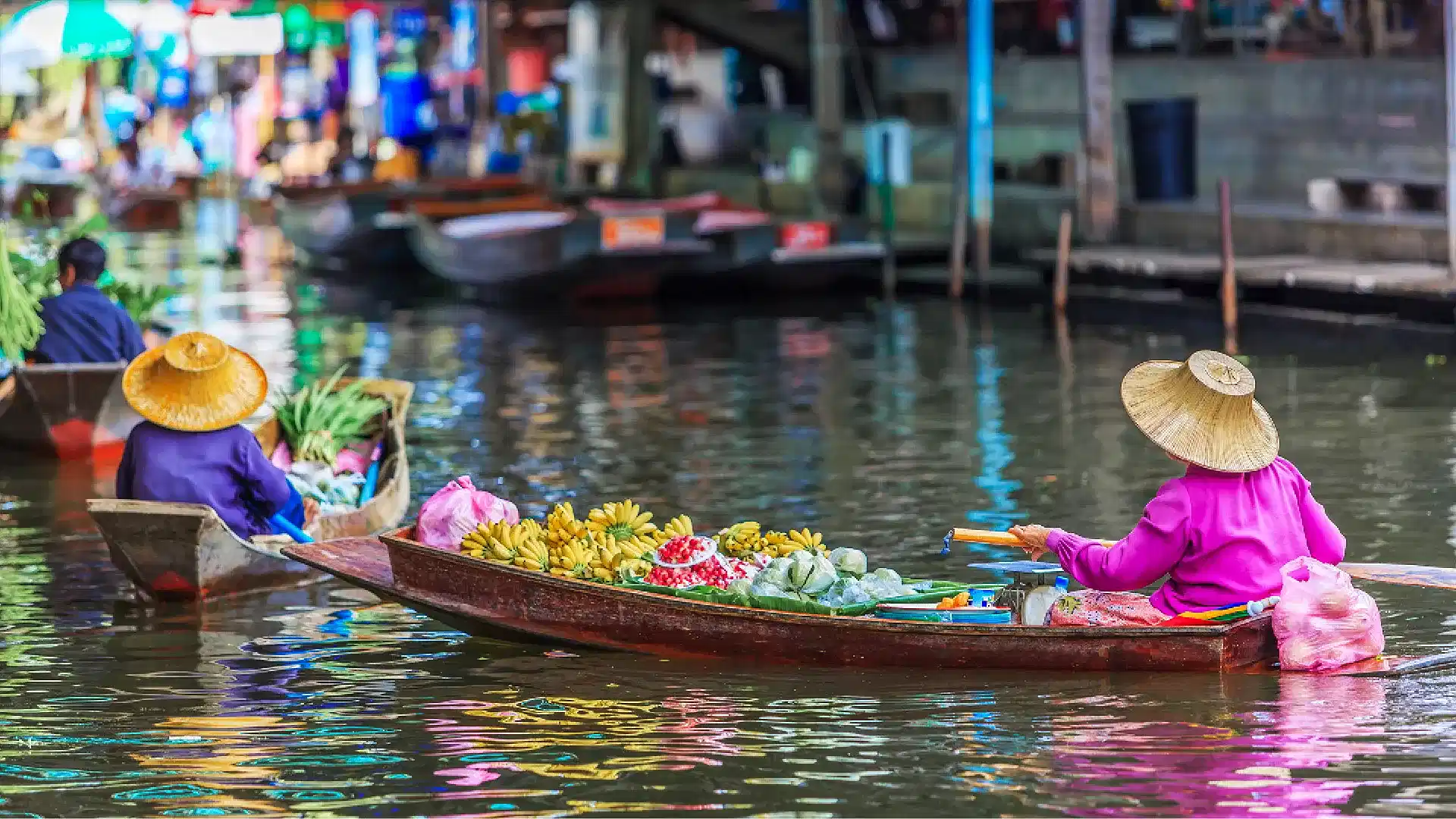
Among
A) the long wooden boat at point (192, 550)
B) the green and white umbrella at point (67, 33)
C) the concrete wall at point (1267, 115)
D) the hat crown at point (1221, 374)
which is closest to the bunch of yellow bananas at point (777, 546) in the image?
the hat crown at point (1221, 374)

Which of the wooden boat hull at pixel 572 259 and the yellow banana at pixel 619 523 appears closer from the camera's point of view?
the yellow banana at pixel 619 523

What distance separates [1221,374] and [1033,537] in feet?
2.94

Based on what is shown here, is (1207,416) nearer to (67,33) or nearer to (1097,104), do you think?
(1097,104)

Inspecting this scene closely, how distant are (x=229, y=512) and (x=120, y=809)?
132 inches

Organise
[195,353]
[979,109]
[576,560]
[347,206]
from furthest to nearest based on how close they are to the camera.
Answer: [347,206], [979,109], [195,353], [576,560]

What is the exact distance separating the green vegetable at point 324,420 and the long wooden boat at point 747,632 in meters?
2.49

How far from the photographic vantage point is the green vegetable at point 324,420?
11.9 metres

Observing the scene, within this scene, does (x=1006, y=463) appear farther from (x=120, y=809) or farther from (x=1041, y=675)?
(x=120, y=809)

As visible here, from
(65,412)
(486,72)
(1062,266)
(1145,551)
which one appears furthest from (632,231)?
(1145,551)

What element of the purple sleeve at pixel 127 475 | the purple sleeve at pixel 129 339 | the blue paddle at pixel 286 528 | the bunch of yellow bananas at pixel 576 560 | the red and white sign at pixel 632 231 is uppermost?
the red and white sign at pixel 632 231

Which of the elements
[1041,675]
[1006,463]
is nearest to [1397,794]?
[1041,675]

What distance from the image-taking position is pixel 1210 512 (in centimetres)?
770

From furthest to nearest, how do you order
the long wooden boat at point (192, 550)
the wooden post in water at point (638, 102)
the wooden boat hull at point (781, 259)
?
the wooden post in water at point (638, 102)
the wooden boat hull at point (781, 259)
the long wooden boat at point (192, 550)

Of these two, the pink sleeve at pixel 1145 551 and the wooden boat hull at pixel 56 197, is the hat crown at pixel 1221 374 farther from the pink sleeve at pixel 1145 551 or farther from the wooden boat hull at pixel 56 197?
Answer: the wooden boat hull at pixel 56 197
